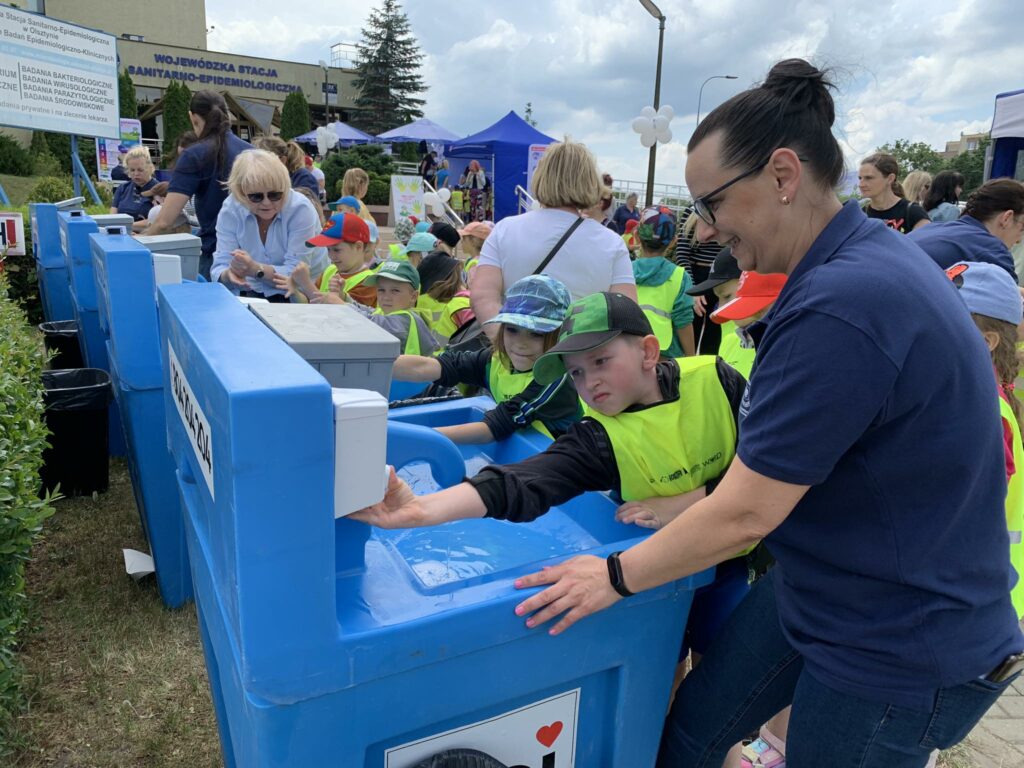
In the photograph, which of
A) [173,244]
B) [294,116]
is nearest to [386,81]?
[294,116]

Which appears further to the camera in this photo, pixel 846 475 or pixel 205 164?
pixel 205 164

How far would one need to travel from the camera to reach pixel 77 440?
12.4ft

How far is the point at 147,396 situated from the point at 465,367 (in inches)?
46.9

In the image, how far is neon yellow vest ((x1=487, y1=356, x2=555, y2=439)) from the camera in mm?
2160

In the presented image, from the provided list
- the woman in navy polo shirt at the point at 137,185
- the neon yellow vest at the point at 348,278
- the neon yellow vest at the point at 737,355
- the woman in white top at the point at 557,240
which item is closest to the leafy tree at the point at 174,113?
the woman in navy polo shirt at the point at 137,185

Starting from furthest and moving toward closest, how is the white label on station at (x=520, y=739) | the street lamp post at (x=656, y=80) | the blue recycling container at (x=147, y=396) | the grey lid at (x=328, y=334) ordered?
the street lamp post at (x=656, y=80), the blue recycling container at (x=147, y=396), the grey lid at (x=328, y=334), the white label on station at (x=520, y=739)

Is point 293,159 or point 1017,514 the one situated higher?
point 293,159

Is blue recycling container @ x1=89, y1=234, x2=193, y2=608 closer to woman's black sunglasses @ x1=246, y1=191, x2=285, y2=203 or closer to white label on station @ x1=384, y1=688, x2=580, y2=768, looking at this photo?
woman's black sunglasses @ x1=246, y1=191, x2=285, y2=203

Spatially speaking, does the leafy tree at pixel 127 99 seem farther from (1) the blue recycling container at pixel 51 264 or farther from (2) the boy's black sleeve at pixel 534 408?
(2) the boy's black sleeve at pixel 534 408

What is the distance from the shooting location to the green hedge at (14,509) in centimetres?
192

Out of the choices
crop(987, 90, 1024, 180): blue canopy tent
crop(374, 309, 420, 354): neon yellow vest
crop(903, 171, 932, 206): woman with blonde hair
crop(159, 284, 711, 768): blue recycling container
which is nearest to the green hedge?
crop(159, 284, 711, 768): blue recycling container

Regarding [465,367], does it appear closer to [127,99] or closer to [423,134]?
[423,134]

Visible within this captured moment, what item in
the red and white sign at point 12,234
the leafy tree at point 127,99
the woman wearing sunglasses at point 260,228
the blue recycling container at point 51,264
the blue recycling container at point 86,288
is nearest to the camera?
the woman wearing sunglasses at point 260,228

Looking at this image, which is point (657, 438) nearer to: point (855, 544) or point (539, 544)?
point (539, 544)
